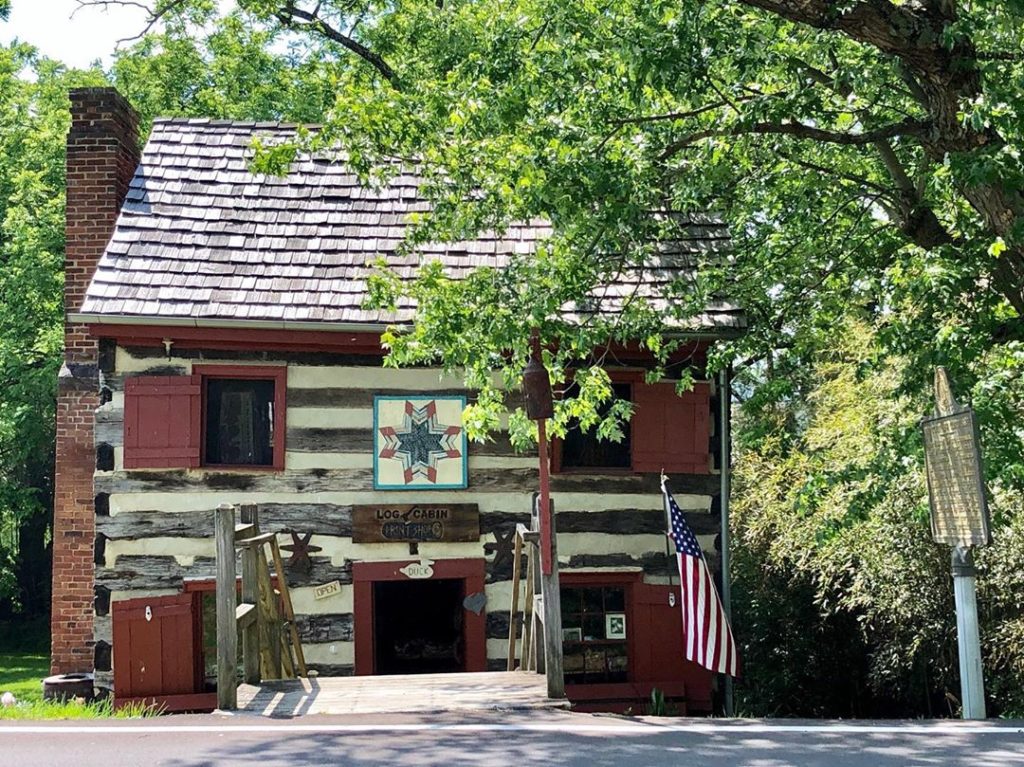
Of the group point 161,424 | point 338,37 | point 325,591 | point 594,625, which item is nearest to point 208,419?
point 161,424

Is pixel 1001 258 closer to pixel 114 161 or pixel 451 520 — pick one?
pixel 451 520

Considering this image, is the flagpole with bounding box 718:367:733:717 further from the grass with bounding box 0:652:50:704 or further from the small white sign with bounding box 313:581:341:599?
the grass with bounding box 0:652:50:704

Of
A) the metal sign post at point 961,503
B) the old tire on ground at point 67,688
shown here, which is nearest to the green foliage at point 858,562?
the metal sign post at point 961,503

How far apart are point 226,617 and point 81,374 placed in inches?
258

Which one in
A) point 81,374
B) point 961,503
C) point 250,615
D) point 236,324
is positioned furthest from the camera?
point 81,374

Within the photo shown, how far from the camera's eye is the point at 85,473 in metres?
13.9

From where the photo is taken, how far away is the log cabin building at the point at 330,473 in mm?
12016

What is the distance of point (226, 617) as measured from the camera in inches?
333

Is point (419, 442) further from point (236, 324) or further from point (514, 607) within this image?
point (236, 324)

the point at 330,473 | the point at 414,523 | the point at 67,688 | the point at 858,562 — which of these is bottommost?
the point at 67,688

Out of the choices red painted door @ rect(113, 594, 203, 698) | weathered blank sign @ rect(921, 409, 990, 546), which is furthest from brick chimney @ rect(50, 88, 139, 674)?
weathered blank sign @ rect(921, 409, 990, 546)

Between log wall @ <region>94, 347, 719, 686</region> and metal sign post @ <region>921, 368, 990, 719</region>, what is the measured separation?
15.7 feet

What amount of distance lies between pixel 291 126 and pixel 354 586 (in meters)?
6.22

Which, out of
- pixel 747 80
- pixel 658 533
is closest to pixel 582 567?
pixel 658 533
